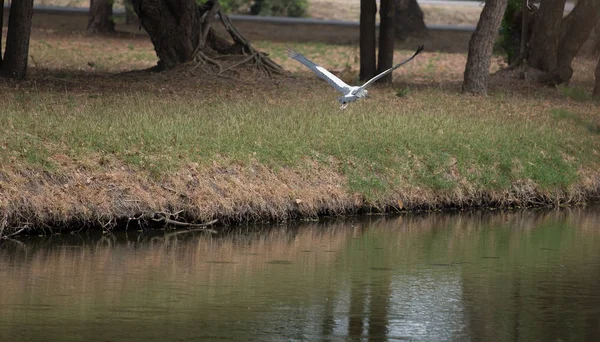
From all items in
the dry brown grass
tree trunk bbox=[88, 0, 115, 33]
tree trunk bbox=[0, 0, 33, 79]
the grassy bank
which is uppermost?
tree trunk bbox=[0, 0, 33, 79]

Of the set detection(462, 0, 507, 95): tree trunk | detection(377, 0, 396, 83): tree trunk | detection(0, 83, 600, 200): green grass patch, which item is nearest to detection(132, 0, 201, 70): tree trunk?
detection(377, 0, 396, 83): tree trunk

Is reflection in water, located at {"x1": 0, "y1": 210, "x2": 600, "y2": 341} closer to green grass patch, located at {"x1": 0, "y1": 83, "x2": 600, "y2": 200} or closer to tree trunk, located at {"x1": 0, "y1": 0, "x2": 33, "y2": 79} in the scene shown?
green grass patch, located at {"x1": 0, "y1": 83, "x2": 600, "y2": 200}

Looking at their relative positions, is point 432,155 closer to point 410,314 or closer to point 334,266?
point 334,266

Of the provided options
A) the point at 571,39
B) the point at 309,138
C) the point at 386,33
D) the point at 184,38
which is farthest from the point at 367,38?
the point at 309,138

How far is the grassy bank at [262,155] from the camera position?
1470 centimetres

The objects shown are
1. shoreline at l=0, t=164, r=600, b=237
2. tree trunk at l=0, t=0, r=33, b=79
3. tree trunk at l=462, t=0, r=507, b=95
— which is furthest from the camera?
tree trunk at l=462, t=0, r=507, b=95

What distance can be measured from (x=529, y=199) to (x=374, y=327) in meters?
7.98

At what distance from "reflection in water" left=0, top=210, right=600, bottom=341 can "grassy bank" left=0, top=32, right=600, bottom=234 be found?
47 centimetres

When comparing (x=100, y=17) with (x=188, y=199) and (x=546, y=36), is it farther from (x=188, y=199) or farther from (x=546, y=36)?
(x=188, y=199)

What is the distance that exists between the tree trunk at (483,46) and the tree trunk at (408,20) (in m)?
18.9

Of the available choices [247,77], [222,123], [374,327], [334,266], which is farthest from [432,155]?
[247,77]

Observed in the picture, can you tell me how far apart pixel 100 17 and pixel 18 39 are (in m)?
19.7

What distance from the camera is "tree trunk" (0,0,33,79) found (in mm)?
23047

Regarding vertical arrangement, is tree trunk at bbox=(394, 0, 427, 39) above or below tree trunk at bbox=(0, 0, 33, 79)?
below
